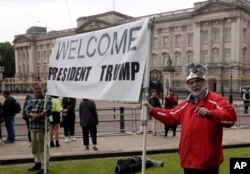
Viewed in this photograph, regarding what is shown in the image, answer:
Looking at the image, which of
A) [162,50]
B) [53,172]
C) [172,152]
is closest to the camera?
[53,172]

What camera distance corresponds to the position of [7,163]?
847 cm

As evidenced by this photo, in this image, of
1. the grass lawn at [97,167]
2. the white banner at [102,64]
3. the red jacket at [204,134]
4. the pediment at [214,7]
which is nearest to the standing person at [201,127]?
the red jacket at [204,134]

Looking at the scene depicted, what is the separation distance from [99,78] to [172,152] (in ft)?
16.0

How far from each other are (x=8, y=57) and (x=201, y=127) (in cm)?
12713

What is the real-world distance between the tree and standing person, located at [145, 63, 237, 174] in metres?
126

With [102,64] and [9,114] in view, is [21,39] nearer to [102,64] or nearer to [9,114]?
[9,114]

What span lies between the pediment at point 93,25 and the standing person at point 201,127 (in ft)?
272

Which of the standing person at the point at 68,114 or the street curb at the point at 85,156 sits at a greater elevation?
the standing person at the point at 68,114

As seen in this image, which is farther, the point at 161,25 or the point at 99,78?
the point at 161,25

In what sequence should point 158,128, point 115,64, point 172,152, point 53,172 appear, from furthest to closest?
point 158,128 → point 172,152 → point 53,172 → point 115,64

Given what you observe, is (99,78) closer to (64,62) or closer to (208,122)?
(64,62)

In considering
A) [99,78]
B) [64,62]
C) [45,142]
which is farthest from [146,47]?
[45,142]

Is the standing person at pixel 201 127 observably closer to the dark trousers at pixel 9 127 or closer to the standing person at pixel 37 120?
the standing person at pixel 37 120

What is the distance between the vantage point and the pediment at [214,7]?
65.2 metres
